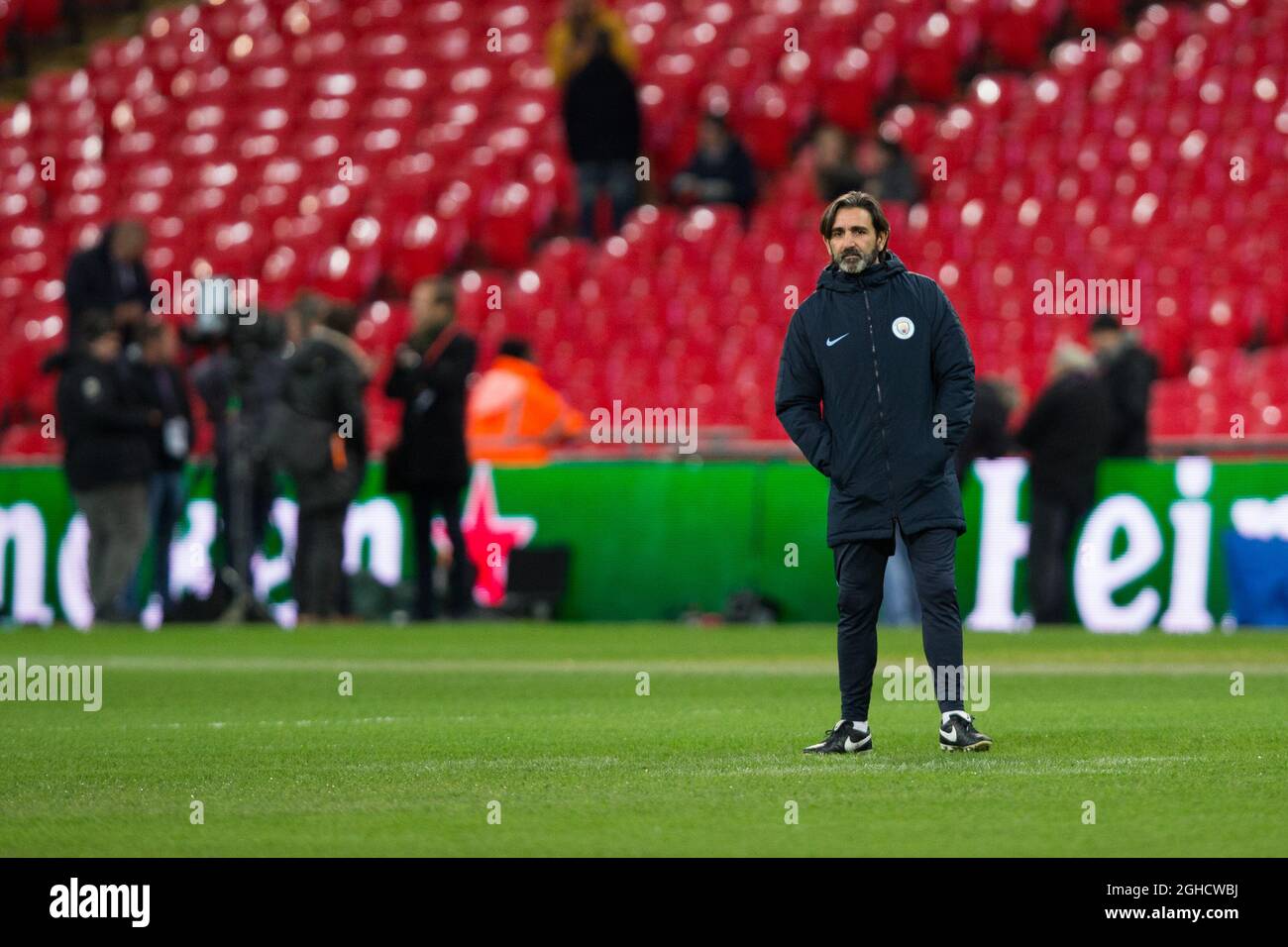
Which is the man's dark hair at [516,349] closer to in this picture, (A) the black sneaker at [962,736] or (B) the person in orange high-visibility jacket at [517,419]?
(B) the person in orange high-visibility jacket at [517,419]

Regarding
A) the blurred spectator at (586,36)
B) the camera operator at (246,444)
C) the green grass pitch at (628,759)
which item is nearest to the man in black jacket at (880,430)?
the green grass pitch at (628,759)

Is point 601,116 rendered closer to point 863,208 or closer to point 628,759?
point 863,208

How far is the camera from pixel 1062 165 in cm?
2377

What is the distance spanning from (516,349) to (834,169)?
4627mm

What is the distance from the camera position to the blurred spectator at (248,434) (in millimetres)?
17828

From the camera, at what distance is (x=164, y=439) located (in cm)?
1805

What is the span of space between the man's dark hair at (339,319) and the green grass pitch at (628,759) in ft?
11.5

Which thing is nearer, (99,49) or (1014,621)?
(1014,621)

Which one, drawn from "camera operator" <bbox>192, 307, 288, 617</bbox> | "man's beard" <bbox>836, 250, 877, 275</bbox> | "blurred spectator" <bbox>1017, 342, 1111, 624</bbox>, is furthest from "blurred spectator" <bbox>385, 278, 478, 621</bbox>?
"man's beard" <bbox>836, 250, 877, 275</bbox>
